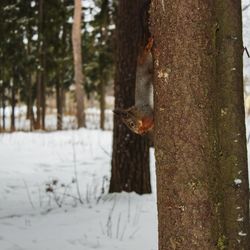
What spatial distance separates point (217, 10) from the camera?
2066 mm

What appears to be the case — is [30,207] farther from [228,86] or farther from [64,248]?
[228,86]

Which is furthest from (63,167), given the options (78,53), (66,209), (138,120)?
(78,53)

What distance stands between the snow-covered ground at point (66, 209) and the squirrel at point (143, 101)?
1977 mm

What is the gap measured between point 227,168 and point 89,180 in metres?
5.71

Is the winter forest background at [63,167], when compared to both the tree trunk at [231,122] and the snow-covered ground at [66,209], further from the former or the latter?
the tree trunk at [231,122]

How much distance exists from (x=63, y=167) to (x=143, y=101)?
678cm

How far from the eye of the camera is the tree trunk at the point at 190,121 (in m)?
1.99

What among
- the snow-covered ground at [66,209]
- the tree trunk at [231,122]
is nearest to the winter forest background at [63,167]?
the snow-covered ground at [66,209]

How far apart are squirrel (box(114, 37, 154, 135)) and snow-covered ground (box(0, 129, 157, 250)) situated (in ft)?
6.49

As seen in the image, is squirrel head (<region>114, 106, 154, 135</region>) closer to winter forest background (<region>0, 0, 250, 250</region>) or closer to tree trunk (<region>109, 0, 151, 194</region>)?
winter forest background (<region>0, 0, 250, 250</region>)

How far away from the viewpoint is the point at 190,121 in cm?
199

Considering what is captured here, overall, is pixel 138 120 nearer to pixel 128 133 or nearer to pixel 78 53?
pixel 128 133

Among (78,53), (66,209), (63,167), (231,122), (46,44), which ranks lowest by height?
(66,209)

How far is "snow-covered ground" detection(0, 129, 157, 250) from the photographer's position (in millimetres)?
4105
